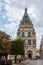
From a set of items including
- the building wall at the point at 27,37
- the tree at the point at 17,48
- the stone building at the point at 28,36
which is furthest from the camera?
the building wall at the point at 27,37

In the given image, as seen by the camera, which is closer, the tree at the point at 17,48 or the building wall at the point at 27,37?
the tree at the point at 17,48

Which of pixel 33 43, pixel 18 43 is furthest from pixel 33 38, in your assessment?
pixel 18 43

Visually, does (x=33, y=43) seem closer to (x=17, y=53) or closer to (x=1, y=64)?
(x=17, y=53)

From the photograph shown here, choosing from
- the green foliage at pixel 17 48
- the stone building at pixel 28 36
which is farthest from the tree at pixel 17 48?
the stone building at pixel 28 36

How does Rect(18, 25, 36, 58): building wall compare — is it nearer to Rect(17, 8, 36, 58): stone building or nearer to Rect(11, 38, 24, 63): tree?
Rect(17, 8, 36, 58): stone building

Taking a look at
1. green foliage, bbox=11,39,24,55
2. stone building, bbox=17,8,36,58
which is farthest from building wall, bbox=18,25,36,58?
green foliage, bbox=11,39,24,55

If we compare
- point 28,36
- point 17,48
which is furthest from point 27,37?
point 17,48

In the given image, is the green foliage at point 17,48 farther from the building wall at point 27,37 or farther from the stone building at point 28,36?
the building wall at point 27,37

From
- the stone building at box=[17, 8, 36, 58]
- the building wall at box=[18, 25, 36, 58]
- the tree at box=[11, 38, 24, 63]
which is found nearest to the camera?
the tree at box=[11, 38, 24, 63]

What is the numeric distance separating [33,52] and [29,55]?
253 centimetres

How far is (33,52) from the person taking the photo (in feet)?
367

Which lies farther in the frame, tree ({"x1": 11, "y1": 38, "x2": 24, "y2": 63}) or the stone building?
the stone building

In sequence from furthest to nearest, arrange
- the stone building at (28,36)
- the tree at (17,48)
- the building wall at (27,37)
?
the building wall at (27,37) → the stone building at (28,36) → the tree at (17,48)

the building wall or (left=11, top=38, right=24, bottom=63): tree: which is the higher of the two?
the building wall
